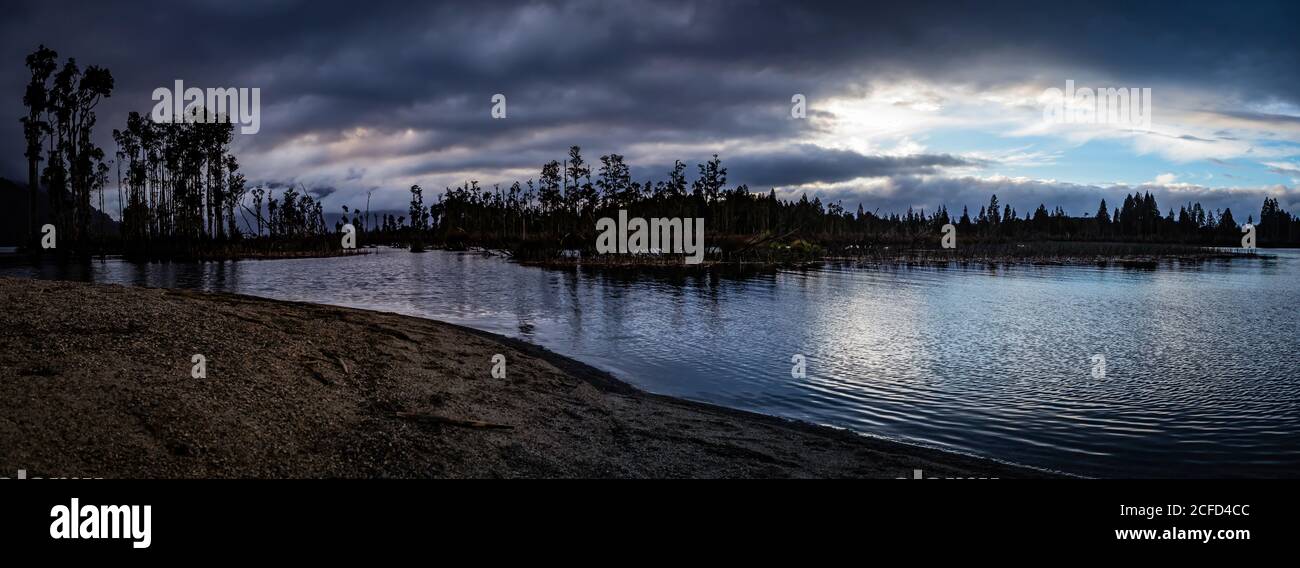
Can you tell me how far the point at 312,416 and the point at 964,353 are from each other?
17.6 metres

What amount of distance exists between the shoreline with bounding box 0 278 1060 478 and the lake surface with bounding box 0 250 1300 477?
2391mm

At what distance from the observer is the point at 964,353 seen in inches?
791

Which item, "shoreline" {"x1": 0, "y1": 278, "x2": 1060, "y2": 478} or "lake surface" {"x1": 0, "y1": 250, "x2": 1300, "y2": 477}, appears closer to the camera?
"shoreline" {"x1": 0, "y1": 278, "x2": 1060, "y2": 478}

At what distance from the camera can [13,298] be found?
39.4ft

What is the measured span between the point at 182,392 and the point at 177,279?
39.5m

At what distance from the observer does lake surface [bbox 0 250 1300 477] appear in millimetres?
12023
